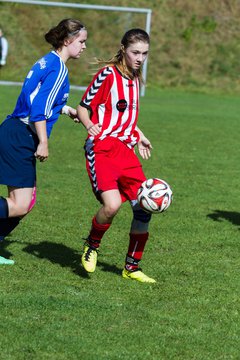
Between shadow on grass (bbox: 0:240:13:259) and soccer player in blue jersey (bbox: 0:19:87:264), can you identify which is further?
shadow on grass (bbox: 0:240:13:259)

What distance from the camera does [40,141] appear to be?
6.43 meters

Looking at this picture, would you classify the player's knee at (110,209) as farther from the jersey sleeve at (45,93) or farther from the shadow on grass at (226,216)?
the shadow on grass at (226,216)

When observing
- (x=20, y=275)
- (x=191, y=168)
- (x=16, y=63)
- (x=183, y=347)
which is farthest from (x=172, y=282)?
(x=16, y=63)

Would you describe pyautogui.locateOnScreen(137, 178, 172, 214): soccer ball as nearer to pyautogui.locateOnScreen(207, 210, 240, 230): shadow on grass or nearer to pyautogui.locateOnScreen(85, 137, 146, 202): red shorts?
Result: pyautogui.locateOnScreen(85, 137, 146, 202): red shorts

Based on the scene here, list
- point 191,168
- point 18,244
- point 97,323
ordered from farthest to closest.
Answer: point 191,168 < point 18,244 < point 97,323

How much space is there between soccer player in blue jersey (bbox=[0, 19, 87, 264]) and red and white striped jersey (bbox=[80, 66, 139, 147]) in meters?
0.21

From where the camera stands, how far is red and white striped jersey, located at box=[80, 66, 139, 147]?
21.6 ft

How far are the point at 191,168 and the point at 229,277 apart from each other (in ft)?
21.1

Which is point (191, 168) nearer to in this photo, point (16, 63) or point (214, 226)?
point (214, 226)

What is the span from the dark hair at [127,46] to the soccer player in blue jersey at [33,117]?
280mm

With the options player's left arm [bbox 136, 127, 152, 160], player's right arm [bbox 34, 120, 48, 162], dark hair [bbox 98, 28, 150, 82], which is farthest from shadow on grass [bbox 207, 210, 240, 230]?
player's right arm [bbox 34, 120, 48, 162]

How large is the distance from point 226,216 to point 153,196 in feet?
11.0

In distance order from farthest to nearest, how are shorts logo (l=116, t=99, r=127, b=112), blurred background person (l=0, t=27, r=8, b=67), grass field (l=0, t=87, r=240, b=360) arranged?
blurred background person (l=0, t=27, r=8, b=67) < shorts logo (l=116, t=99, r=127, b=112) < grass field (l=0, t=87, r=240, b=360)

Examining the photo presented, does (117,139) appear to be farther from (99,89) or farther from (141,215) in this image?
(141,215)
